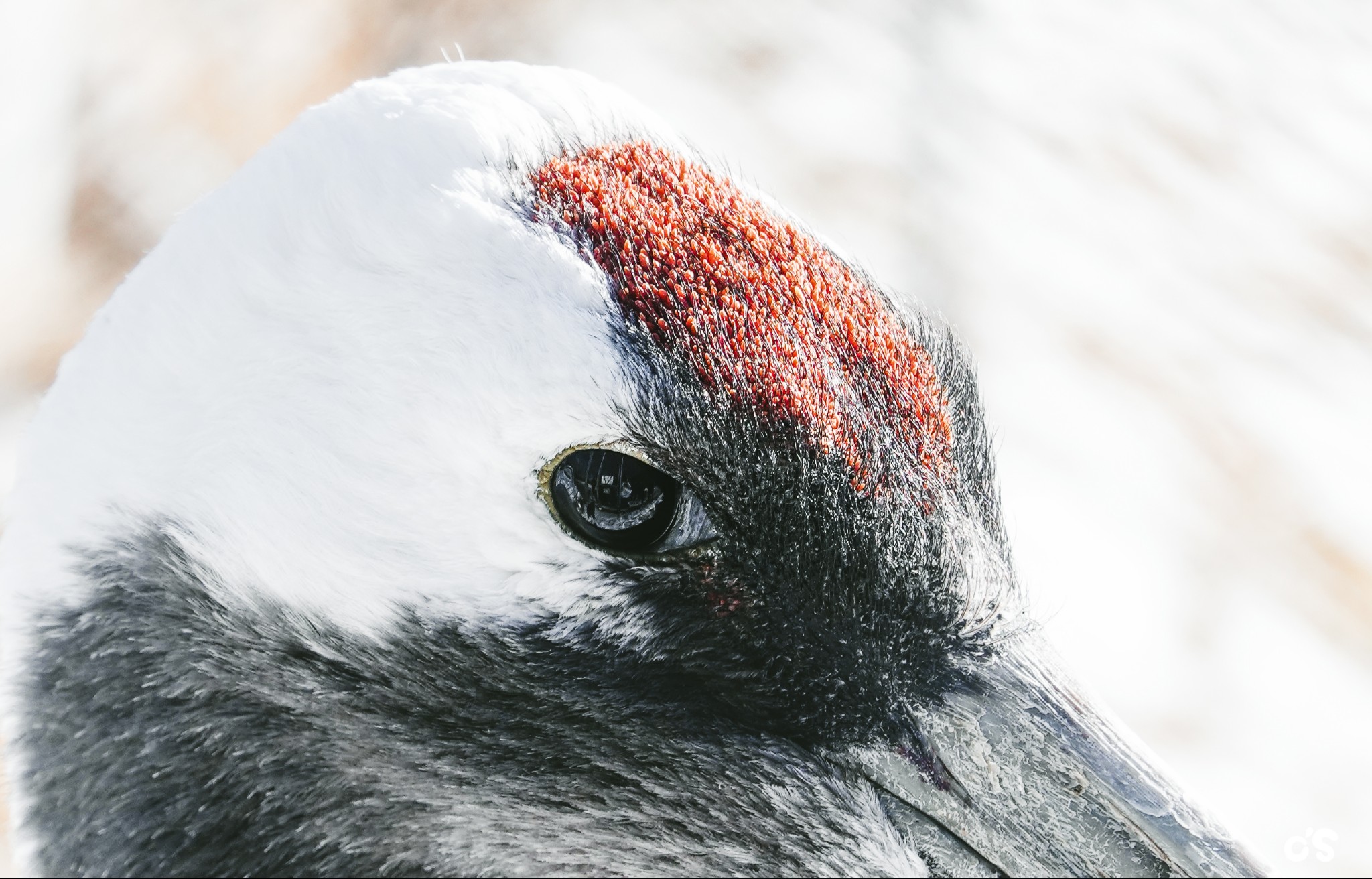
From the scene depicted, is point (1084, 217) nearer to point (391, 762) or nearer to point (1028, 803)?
point (1028, 803)

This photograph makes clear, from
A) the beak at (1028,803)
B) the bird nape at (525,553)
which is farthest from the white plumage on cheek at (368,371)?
the beak at (1028,803)

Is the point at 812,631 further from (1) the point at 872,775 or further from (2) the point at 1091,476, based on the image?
(2) the point at 1091,476

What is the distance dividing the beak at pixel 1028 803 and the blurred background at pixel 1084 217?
3.50ft

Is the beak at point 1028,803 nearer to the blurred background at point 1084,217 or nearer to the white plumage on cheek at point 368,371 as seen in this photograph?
the white plumage on cheek at point 368,371

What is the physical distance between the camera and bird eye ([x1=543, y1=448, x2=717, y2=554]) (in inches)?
50.6

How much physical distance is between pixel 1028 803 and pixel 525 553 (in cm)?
64

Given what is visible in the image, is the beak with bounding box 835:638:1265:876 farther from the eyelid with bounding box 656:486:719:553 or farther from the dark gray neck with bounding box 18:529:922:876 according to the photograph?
the eyelid with bounding box 656:486:719:553

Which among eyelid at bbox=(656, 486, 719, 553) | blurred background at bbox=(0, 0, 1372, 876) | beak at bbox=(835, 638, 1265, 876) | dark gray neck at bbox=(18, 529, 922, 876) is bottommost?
dark gray neck at bbox=(18, 529, 922, 876)

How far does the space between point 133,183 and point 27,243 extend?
30 cm

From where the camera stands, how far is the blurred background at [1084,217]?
316cm

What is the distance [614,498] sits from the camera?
1.30 meters

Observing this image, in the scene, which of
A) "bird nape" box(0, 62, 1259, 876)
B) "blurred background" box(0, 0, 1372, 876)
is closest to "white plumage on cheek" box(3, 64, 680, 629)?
"bird nape" box(0, 62, 1259, 876)

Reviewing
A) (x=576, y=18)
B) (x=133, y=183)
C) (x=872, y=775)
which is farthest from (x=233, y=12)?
(x=872, y=775)

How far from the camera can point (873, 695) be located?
1425mm
